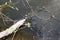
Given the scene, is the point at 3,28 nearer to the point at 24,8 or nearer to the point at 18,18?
the point at 18,18

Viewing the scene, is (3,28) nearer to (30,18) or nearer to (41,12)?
(30,18)

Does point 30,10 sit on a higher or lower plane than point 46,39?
higher

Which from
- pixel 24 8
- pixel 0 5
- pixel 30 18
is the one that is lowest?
pixel 30 18

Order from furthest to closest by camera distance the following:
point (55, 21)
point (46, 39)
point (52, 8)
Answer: point (52, 8)
point (55, 21)
point (46, 39)

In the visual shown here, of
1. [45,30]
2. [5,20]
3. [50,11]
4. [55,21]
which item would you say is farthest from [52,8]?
[5,20]

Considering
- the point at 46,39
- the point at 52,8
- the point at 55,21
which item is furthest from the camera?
the point at 52,8

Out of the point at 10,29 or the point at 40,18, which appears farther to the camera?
the point at 40,18

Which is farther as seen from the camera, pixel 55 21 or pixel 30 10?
pixel 30 10
